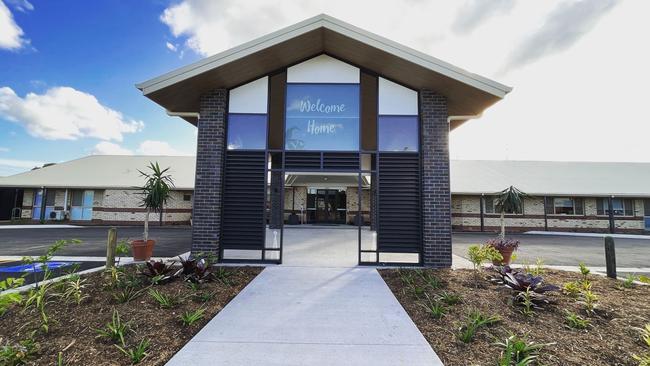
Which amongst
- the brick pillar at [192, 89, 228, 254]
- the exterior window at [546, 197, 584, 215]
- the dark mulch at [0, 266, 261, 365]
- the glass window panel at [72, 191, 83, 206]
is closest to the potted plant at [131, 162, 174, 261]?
the brick pillar at [192, 89, 228, 254]

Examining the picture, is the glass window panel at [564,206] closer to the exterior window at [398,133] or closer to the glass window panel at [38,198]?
the exterior window at [398,133]

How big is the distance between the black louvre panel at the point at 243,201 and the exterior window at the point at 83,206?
715 inches

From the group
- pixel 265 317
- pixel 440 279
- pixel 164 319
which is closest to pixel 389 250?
pixel 440 279

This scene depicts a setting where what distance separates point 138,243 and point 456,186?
59.1ft

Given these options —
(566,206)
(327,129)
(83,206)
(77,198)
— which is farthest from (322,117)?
(77,198)

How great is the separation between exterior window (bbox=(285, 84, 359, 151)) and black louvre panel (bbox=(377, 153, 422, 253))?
3.78 feet

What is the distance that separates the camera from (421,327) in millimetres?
3875

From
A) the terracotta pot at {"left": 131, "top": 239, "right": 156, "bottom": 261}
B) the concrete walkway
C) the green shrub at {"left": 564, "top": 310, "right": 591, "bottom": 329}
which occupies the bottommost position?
the concrete walkway

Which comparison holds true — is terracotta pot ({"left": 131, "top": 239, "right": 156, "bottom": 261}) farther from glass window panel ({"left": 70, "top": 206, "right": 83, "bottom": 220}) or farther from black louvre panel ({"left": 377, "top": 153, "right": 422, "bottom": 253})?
glass window panel ({"left": 70, "top": 206, "right": 83, "bottom": 220})

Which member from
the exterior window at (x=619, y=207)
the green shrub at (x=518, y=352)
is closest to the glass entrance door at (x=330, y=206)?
the exterior window at (x=619, y=207)

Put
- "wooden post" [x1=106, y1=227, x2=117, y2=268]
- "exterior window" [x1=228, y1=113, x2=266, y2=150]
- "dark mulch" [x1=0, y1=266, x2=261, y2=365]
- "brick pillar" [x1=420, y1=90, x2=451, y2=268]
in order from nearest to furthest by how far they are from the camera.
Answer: "dark mulch" [x1=0, y1=266, x2=261, y2=365]
"wooden post" [x1=106, y1=227, x2=117, y2=268]
"brick pillar" [x1=420, y1=90, x2=451, y2=268]
"exterior window" [x1=228, y1=113, x2=266, y2=150]

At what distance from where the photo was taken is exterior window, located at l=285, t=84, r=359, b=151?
295 inches

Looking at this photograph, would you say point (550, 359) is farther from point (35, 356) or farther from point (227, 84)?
point (227, 84)

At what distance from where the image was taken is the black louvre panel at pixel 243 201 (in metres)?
7.26
